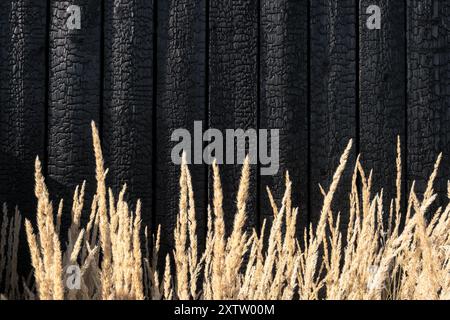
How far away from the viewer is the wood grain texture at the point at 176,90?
95.8 inches

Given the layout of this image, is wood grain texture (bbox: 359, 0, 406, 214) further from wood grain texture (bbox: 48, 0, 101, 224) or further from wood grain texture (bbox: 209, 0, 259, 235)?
wood grain texture (bbox: 48, 0, 101, 224)

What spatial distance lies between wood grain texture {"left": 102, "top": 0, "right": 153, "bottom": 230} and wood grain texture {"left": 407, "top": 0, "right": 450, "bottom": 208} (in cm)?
101

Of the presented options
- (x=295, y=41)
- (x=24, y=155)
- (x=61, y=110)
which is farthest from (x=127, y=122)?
Result: (x=295, y=41)

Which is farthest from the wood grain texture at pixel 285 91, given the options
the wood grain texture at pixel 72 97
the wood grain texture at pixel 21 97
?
the wood grain texture at pixel 21 97

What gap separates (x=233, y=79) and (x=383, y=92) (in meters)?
0.58

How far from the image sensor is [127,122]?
2.43 meters

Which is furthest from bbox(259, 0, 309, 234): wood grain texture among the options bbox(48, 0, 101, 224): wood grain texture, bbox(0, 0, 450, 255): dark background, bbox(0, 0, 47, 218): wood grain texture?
bbox(0, 0, 47, 218): wood grain texture

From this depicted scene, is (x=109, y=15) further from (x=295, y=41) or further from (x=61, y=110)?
(x=295, y=41)

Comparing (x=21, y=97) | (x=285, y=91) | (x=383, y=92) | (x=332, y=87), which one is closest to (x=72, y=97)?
(x=21, y=97)

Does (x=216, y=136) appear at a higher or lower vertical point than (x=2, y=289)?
higher

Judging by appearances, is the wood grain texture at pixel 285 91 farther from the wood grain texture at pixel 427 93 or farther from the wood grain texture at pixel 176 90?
the wood grain texture at pixel 427 93

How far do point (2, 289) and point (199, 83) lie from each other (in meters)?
1.04
